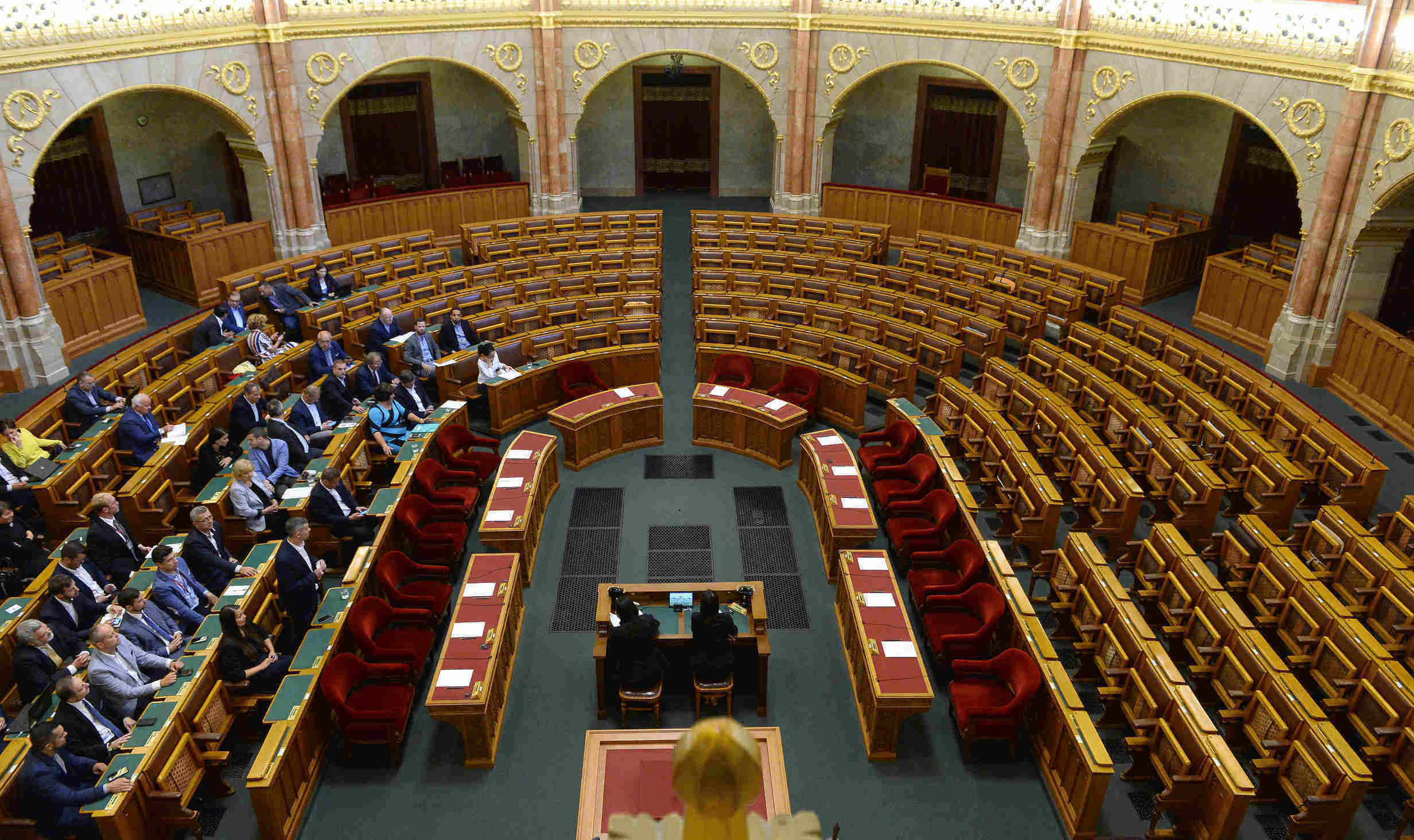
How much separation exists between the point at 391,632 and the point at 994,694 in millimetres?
5504

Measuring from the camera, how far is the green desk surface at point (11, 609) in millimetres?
8758

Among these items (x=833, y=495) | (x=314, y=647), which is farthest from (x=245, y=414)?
(x=833, y=495)

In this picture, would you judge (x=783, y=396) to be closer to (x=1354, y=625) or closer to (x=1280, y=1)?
(x=1354, y=625)

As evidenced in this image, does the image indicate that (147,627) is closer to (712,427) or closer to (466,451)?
(466,451)

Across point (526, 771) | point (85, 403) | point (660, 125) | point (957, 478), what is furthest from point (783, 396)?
point (660, 125)

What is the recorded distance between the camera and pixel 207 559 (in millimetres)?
9164

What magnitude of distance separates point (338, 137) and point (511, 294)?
935 centimetres

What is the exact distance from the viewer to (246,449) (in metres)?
11.1

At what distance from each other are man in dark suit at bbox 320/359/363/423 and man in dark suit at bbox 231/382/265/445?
76 cm

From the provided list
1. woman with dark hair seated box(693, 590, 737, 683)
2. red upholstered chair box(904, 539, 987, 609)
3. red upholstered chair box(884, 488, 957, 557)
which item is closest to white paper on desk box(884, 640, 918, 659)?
red upholstered chair box(904, 539, 987, 609)

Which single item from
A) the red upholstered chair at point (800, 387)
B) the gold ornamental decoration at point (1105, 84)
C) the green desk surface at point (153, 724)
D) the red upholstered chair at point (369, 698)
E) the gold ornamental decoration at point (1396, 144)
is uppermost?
the gold ornamental decoration at point (1105, 84)

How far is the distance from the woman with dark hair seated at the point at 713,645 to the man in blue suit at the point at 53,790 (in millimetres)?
4351

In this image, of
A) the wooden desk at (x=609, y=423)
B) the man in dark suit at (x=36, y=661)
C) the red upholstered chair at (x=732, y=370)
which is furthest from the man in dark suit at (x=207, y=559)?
the red upholstered chair at (x=732, y=370)

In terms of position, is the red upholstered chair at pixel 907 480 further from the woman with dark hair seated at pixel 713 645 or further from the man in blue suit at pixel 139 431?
the man in blue suit at pixel 139 431
